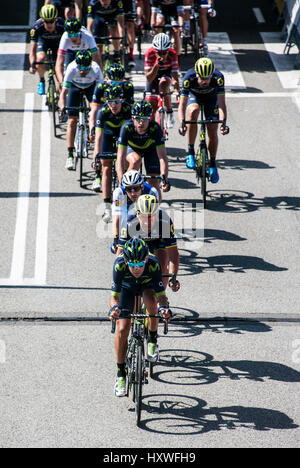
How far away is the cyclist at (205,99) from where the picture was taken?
44.3ft

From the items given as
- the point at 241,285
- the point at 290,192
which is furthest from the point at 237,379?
the point at 290,192

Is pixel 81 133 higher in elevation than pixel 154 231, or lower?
higher

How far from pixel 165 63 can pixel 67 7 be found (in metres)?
5.37

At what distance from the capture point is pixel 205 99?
13844mm

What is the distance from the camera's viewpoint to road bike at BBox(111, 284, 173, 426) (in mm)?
8703

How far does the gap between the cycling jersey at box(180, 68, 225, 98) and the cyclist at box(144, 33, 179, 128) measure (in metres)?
1.63

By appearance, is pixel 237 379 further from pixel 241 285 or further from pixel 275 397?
pixel 241 285

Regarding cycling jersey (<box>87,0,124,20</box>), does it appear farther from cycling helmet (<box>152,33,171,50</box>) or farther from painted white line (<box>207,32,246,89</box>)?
cycling helmet (<box>152,33,171,50</box>)

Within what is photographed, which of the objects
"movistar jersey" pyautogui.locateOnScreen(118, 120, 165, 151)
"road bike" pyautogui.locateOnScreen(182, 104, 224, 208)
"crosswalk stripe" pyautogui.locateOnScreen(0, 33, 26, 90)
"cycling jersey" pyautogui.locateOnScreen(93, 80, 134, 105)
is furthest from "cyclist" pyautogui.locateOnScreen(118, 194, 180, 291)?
"crosswalk stripe" pyautogui.locateOnScreen(0, 33, 26, 90)

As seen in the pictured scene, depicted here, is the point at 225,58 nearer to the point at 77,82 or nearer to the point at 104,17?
the point at 104,17

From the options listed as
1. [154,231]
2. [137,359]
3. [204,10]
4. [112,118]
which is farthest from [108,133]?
[204,10]

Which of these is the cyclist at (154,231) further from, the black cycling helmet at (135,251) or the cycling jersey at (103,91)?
the cycling jersey at (103,91)
